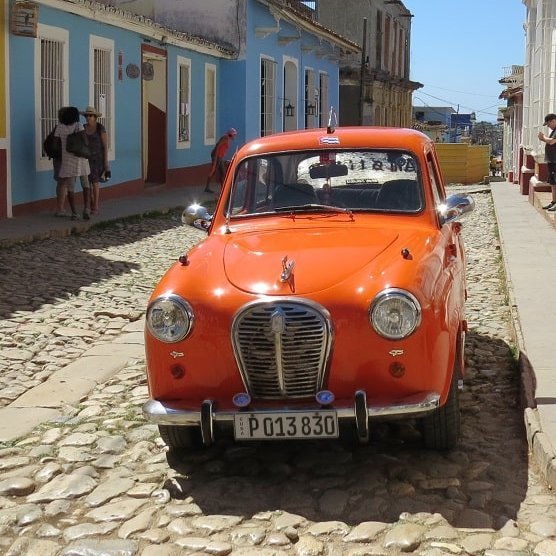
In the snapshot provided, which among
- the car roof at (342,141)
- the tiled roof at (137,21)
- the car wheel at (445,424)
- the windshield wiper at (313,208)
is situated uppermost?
the tiled roof at (137,21)

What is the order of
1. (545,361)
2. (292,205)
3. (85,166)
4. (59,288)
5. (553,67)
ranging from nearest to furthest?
(292,205) → (545,361) → (59,288) → (85,166) → (553,67)

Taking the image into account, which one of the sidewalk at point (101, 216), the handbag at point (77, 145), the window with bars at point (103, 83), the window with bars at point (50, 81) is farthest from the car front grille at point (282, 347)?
the window with bars at point (103, 83)

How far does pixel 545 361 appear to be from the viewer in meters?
6.17

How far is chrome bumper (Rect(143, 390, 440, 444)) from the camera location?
4.27 meters

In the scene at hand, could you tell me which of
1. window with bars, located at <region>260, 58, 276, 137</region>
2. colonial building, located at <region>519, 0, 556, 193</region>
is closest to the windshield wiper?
colonial building, located at <region>519, 0, 556, 193</region>

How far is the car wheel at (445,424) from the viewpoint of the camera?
4.66m

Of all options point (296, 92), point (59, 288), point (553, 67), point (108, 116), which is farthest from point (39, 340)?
point (296, 92)

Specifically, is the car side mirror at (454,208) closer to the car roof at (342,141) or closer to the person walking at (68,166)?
the car roof at (342,141)

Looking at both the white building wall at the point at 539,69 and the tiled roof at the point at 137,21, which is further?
the white building wall at the point at 539,69

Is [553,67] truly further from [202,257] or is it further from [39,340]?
[202,257]

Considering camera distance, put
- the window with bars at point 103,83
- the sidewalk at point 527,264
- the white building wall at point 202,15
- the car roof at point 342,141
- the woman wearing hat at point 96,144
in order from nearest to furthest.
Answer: the sidewalk at point 527,264 < the car roof at point 342,141 < the woman wearing hat at point 96,144 < the window with bars at point 103,83 < the white building wall at point 202,15

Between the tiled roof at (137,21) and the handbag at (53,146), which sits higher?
the tiled roof at (137,21)

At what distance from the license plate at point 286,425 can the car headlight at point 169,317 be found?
451 mm

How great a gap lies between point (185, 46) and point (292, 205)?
16245 millimetres
